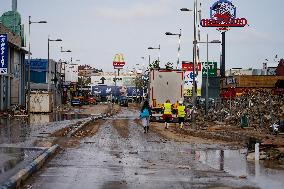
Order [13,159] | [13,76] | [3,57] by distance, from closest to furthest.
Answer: [13,159], [3,57], [13,76]

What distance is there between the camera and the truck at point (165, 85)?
4581cm

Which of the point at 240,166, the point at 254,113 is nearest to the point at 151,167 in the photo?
the point at 240,166

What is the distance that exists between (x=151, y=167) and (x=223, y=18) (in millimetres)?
66742

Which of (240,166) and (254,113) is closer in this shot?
(240,166)

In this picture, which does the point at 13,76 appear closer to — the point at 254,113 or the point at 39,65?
the point at 254,113

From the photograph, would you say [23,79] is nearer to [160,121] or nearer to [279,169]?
[160,121]

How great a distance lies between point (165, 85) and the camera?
150ft

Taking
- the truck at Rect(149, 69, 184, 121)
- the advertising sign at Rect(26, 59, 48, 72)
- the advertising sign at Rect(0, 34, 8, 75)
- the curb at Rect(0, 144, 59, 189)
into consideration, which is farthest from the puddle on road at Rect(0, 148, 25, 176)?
the advertising sign at Rect(26, 59, 48, 72)

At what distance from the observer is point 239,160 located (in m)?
19.1

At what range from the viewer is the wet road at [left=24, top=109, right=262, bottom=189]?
42.8ft

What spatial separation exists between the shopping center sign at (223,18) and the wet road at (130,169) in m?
57.9

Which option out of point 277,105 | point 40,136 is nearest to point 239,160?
point 40,136

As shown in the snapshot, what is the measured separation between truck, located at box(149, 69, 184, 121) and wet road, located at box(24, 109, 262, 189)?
72.0 ft

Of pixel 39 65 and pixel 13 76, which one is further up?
pixel 39 65
